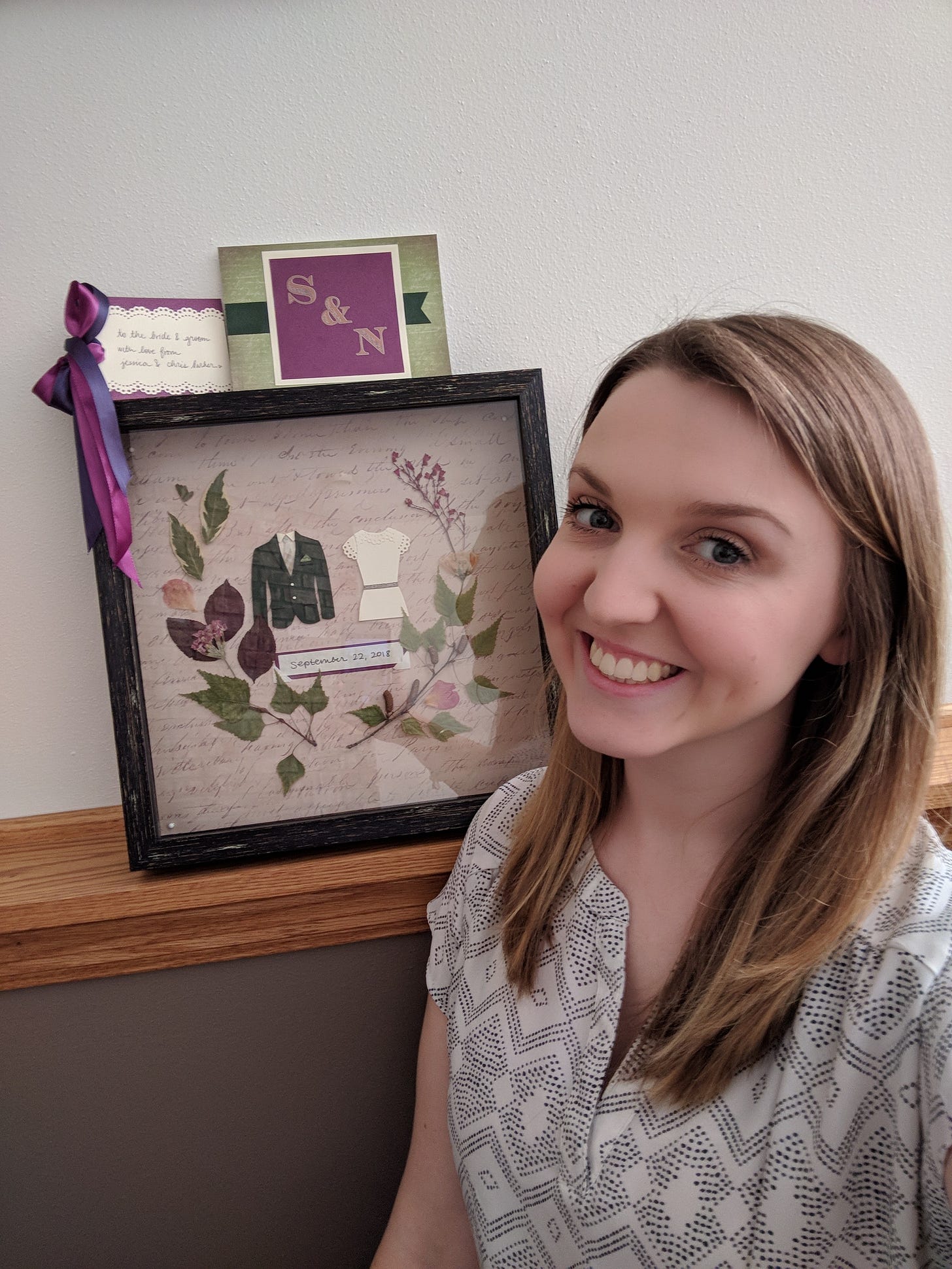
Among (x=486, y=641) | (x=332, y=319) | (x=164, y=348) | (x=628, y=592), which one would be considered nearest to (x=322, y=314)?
(x=332, y=319)

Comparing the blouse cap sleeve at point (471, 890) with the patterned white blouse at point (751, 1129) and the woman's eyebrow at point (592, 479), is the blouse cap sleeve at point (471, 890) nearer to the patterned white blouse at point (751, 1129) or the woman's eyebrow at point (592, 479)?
the patterned white blouse at point (751, 1129)

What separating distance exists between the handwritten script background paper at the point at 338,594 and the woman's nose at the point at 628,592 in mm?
293

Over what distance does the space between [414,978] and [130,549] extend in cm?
53

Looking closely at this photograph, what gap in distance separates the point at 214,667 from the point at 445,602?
0.78 ft

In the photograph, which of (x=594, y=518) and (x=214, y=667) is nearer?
(x=594, y=518)

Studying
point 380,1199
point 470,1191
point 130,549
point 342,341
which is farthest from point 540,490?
point 380,1199

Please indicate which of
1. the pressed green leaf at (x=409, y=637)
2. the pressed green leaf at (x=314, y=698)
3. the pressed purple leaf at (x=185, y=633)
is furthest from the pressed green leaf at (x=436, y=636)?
the pressed purple leaf at (x=185, y=633)

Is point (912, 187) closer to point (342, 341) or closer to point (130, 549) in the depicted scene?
point (342, 341)

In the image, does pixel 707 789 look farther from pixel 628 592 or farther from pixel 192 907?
pixel 192 907

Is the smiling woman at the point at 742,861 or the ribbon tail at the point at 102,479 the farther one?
the ribbon tail at the point at 102,479

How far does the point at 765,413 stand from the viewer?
643 millimetres

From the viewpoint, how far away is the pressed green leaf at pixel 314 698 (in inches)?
36.4

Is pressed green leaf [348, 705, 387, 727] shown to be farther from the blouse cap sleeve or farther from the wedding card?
the wedding card

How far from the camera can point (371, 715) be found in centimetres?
94
